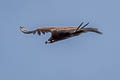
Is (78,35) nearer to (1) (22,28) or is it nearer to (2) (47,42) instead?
(2) (47,42)

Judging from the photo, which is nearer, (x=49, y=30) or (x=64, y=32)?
(x=64, y=32)

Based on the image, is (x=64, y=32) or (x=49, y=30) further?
(x=49, y=30)

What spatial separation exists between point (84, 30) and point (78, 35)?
39.7 inches

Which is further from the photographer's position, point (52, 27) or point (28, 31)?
point (28, 31)

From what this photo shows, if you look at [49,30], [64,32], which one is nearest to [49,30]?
[49,30]

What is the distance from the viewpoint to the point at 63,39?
3219cm

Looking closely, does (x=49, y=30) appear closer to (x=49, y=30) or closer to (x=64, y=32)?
(x=49, y=30)

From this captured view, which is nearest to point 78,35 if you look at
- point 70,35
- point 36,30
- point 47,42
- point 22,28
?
point 70,35

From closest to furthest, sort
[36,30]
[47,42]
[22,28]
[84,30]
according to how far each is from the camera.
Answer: [84,30]
[47,42]
[36,30]
[22,28]

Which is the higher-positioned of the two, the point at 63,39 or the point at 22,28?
the point at 22,28

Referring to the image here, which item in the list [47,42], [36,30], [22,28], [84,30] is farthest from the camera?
[22,28]

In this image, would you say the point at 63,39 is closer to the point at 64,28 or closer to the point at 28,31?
the point at 64,28

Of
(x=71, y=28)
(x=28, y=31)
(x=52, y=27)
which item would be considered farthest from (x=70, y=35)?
(x=28, y=31)

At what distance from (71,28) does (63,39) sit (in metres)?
1.19
